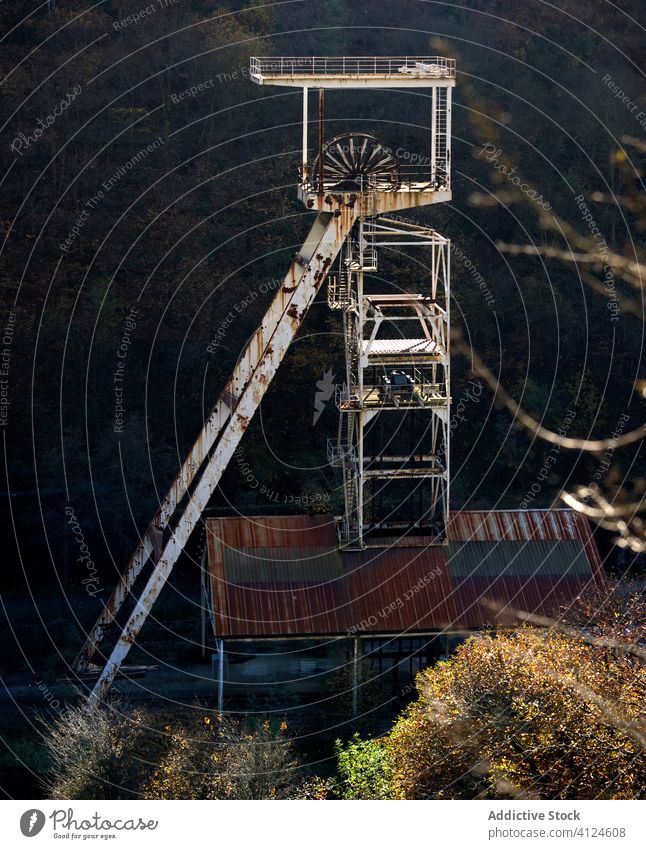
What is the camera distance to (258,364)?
1468 inches

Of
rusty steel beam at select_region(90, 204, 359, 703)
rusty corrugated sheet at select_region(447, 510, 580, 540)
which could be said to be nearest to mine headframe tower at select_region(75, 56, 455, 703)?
rusty steel beam at select_region(90, 204, 359, 703)

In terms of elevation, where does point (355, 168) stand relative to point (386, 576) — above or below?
above

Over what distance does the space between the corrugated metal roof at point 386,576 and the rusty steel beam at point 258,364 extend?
53.0 inches

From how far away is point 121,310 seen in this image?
52219 millimetres

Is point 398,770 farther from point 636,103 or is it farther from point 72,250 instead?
point 636,103

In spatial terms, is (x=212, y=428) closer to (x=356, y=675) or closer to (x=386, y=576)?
(x=386, y=576)

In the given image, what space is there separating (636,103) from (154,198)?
21638 mm

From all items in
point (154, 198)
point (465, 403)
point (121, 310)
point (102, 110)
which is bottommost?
point (465, 403)

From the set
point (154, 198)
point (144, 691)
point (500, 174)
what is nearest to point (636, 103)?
point (500, 174)

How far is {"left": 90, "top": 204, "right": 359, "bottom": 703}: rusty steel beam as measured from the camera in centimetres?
3691

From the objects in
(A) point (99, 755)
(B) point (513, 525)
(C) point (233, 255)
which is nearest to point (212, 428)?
(B) point (513, 525)

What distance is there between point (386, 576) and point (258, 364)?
6.79 meters

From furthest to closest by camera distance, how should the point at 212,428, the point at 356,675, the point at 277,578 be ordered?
the point at 212,428 < the point at 277,578 < the point at 356,675

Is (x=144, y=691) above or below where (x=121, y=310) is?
Answer: below
